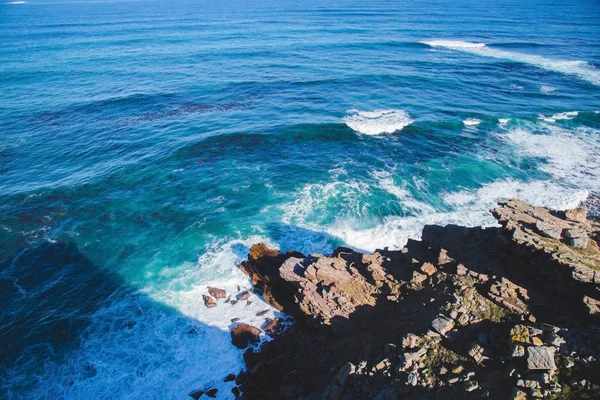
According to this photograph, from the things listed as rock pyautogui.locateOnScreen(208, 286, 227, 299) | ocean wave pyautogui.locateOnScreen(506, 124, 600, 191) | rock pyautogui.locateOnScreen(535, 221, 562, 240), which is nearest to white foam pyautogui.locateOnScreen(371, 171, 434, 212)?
rock pyautogui.locateOnScreen(535, 221, 562, 240)

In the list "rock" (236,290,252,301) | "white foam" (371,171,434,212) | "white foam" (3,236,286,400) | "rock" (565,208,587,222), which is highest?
"rock" (565,208,587,222)

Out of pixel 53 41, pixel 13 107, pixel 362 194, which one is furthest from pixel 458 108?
pixel 53 41

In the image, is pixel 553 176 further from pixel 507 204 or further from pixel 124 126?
pixel 124 126

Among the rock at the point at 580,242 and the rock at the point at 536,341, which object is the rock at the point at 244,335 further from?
the rock at the point at 580,242

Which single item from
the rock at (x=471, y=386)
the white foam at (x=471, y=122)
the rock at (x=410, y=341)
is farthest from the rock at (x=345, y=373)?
the white foam at (x=471, y=122)

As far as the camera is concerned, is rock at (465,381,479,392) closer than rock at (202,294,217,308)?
Yes

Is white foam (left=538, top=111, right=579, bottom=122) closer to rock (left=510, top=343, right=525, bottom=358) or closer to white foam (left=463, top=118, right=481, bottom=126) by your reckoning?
white foam (left=463, top=118, right=481, bottom=126)
